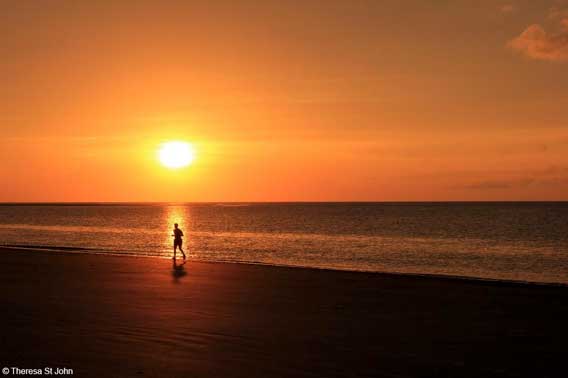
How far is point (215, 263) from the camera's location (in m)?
31.1

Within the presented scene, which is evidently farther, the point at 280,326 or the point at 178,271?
the point at 178,271

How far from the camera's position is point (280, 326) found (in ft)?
47.9

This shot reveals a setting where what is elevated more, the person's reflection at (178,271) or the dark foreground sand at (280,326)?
the person's reflection at (178,271)

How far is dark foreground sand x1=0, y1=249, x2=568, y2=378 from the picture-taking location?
1090 centimetres

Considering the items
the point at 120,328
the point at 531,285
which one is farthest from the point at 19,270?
the point at 531,285

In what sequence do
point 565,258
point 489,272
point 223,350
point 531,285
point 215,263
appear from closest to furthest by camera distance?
point 223,350, point 531,285, point 215,263, point 489,272, point 565,258

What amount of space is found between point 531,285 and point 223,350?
15.7 metres

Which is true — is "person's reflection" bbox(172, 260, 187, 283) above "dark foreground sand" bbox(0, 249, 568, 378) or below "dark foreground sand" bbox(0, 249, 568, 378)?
above

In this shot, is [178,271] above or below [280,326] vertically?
above

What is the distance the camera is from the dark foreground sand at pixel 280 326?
10898 millimetres

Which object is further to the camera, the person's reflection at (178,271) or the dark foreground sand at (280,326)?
the person's reflection at (178,271)

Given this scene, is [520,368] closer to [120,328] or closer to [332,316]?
[332,316]

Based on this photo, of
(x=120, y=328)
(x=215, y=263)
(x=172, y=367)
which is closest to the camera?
(x=172, y=367)

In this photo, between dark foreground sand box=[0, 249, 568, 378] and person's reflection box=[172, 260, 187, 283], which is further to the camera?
person's reflection box=[172, 260, 187, 283]
